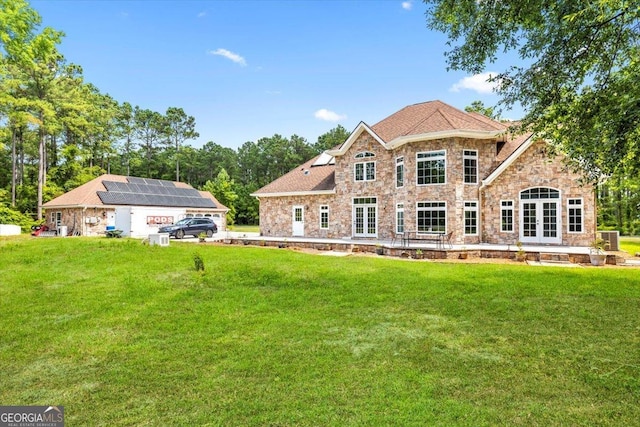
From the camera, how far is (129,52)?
17.6m

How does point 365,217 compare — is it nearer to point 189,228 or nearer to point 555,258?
point 555,258

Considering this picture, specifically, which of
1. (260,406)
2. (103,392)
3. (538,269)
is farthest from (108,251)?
(538,269)

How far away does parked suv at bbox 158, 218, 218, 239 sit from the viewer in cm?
2275

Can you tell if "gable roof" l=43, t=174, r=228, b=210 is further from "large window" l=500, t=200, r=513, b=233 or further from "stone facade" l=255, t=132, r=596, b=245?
"large window" l=500, t=200, r=513, b=233

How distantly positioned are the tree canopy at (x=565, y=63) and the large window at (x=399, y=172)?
1102 cm

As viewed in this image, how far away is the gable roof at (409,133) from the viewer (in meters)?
16.6

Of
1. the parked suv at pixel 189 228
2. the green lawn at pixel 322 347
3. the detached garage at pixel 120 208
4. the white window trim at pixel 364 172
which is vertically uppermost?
the white window trim at pixel 364 172

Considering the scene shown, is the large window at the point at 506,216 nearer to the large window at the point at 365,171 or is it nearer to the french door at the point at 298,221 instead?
the large window at the point at 365,171

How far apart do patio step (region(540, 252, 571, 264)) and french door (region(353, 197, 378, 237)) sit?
8714mm

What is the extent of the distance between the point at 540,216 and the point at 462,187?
12.1 ft

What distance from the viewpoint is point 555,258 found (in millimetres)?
12789

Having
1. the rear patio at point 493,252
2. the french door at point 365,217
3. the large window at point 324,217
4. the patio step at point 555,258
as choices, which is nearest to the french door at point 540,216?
the rear patio at point 493,252

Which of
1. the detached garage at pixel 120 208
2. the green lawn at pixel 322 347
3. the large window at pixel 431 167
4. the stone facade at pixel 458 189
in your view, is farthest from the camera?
the detached garage at pixel 120 208

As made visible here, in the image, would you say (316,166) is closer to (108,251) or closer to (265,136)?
(108,251)
